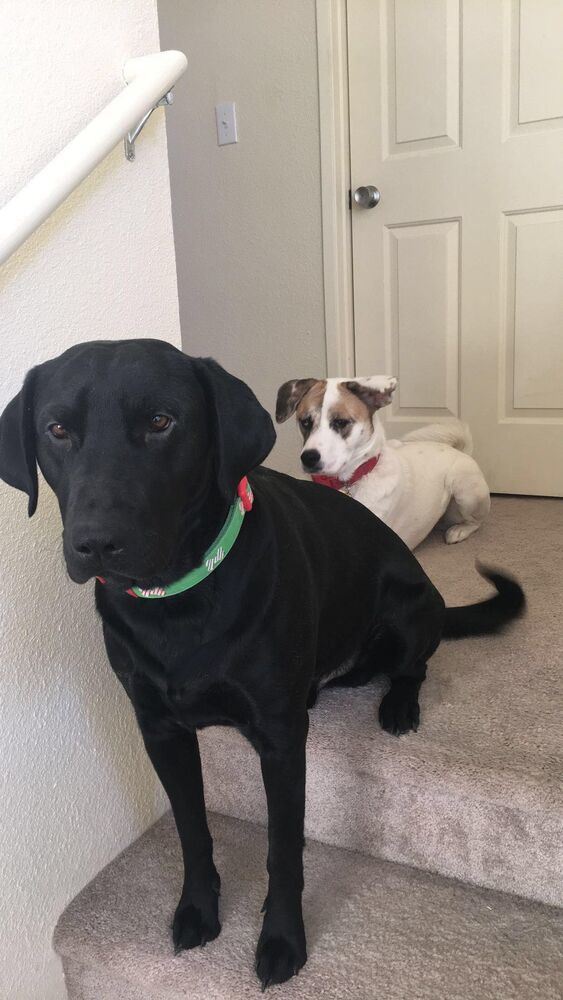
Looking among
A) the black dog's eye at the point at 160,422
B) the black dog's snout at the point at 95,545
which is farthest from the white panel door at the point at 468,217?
the black dog's snout at the point at 95,545

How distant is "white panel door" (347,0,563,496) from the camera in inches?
94.7

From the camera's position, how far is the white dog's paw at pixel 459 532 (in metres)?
2.37

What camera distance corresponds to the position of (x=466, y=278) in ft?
8.61

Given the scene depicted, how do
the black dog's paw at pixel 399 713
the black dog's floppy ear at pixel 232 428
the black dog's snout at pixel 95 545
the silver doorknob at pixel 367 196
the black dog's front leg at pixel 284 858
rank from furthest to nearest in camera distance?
1. the silver doorknob at pixel 367 196
2. the black dog's paw at pixel 399 713
3. the black dog's front leg at pixel 284 858
4. the black dog's floppy ear at pixel 232 428
5. the black dog's snout at pixel 95 545

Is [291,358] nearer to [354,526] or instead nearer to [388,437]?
[388,437]

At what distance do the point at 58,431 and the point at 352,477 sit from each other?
1.39 meters

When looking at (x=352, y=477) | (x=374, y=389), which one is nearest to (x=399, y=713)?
(x=352, y=477)

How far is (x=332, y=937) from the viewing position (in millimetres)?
1100

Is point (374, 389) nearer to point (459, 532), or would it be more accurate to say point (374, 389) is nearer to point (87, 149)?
point (459, 532)

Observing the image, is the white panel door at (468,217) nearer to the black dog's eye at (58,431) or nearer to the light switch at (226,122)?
the light switch at (226,122)

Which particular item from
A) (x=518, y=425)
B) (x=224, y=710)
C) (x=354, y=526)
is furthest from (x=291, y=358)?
(x=224, y=710)

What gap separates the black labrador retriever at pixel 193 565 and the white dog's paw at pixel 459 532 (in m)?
1.16

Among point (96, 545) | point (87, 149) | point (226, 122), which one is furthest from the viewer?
point (226, 122)

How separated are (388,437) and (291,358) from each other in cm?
49
